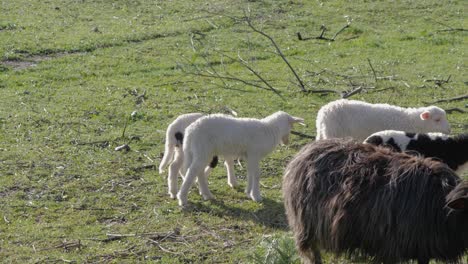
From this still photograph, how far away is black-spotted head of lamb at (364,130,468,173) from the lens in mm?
9094

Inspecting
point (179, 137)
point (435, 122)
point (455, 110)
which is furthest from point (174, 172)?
point (455, 110)

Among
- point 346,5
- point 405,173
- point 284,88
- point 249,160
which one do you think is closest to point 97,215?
point 249,160

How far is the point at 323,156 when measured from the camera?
6844 mm

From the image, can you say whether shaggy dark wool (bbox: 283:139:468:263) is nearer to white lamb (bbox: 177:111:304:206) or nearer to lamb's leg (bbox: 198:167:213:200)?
white lamb (bbox: 177:111:304:206)

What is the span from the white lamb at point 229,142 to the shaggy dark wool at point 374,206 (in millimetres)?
2469

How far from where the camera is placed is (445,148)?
909cm

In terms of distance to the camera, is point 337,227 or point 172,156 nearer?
point 337,227

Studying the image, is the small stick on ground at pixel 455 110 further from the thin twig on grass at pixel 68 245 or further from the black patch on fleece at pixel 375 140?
the thin twig on grass at pixel 68 245

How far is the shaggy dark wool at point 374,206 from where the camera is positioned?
20.6ft

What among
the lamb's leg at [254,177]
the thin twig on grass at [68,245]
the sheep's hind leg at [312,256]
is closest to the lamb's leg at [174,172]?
the lamb's leg at [254,177]

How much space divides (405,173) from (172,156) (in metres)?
4.09

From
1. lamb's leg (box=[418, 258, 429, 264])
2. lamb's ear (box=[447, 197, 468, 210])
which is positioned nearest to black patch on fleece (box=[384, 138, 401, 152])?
lamb's leg (box=[418, 258, 429, 264])

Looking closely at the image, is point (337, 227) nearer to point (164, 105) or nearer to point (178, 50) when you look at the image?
point (164, 105)

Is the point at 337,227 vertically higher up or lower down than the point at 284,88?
higher up
